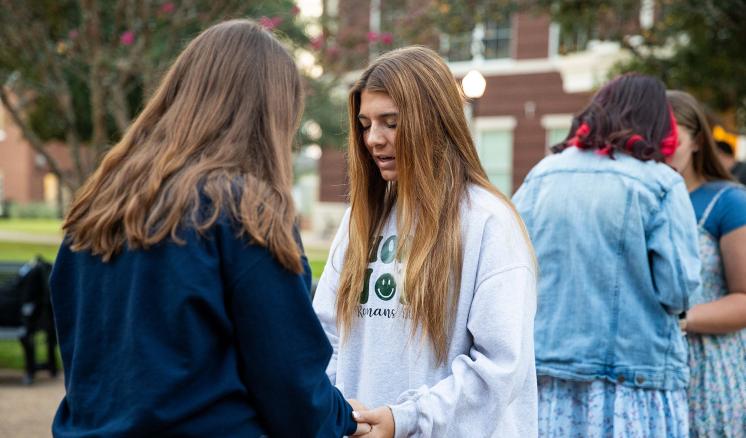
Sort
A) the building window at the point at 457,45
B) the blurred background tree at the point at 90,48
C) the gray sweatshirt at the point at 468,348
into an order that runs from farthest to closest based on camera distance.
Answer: the building window at the point at 457,45 → the blurred background tree at the point at 90,48 → the gray sweatshirt at the point at 468,348

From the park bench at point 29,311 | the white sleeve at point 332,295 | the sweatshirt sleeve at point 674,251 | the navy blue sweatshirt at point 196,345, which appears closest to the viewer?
the navy blue sweatshirt at point 196,345

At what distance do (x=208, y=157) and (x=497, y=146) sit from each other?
76.3 feet

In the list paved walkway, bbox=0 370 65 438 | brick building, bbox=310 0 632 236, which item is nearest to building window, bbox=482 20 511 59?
brick building, bbox=310 0 632 236

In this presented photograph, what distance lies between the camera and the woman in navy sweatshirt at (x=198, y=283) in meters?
1.72

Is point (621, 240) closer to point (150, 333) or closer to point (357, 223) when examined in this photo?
point (357, 223)

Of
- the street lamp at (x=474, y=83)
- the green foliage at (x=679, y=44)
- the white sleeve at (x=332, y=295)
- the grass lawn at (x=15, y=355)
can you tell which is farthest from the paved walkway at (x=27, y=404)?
the street lamp at (x=474, y=83)

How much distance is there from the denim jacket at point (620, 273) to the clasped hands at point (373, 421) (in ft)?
3.11

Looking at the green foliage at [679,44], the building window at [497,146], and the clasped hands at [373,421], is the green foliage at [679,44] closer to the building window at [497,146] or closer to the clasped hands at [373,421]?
the clasped hands at [373,421]

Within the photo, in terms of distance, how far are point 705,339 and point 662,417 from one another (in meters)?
0.44

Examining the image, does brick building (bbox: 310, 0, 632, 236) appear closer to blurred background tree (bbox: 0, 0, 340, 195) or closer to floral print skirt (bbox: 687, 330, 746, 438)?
blurred background tree (bbox: 0, 0, 340, 195)

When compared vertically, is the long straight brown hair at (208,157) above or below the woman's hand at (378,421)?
above

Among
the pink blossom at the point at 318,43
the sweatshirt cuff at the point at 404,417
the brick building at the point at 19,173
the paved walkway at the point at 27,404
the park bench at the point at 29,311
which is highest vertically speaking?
the pink blossom at the point at 318,43

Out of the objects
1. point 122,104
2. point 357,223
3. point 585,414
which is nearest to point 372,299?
point 357,223

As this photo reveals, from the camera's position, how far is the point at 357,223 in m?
2.51
